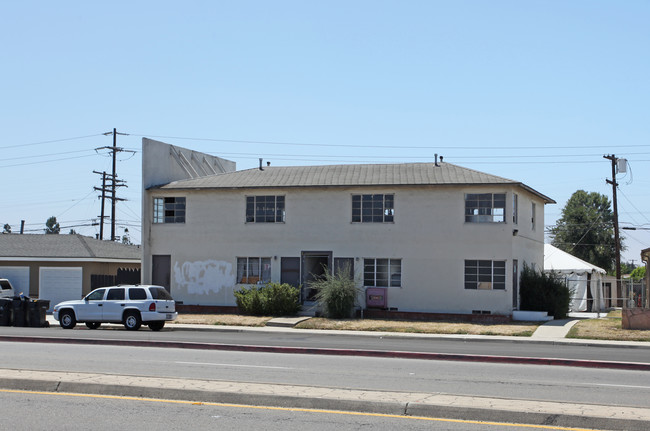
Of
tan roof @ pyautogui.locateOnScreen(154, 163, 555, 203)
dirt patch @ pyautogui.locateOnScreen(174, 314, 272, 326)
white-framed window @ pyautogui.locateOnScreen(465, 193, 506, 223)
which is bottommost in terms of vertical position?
dirt patch @ pyautogui.locateOnScreen(174, 314, 272, 326)

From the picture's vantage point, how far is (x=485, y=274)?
30.8 metres

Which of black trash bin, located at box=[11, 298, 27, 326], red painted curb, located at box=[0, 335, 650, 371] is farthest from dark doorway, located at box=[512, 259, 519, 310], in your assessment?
black trash bin, located at box=[11, 298, 27, 326]

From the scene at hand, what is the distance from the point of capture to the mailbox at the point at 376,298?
31750 millimetres

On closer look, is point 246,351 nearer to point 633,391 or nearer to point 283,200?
point 633,391

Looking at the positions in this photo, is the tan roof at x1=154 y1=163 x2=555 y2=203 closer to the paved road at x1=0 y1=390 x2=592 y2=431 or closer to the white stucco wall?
the white stucco wall

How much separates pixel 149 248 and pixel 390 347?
17792 millimetres

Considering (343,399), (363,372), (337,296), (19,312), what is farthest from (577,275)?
(343,399)

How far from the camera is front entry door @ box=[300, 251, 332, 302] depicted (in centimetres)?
3309

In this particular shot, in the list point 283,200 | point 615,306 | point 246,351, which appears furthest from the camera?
point 615,306

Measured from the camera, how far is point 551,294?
32.1 m

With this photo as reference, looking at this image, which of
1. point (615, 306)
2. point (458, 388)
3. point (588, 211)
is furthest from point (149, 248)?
point (588, 211)

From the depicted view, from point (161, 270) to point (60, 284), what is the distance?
6316mm

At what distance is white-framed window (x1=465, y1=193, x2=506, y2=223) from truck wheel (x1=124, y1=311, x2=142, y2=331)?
1355 cm

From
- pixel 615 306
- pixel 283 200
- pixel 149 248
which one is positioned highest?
pixel 283 200
